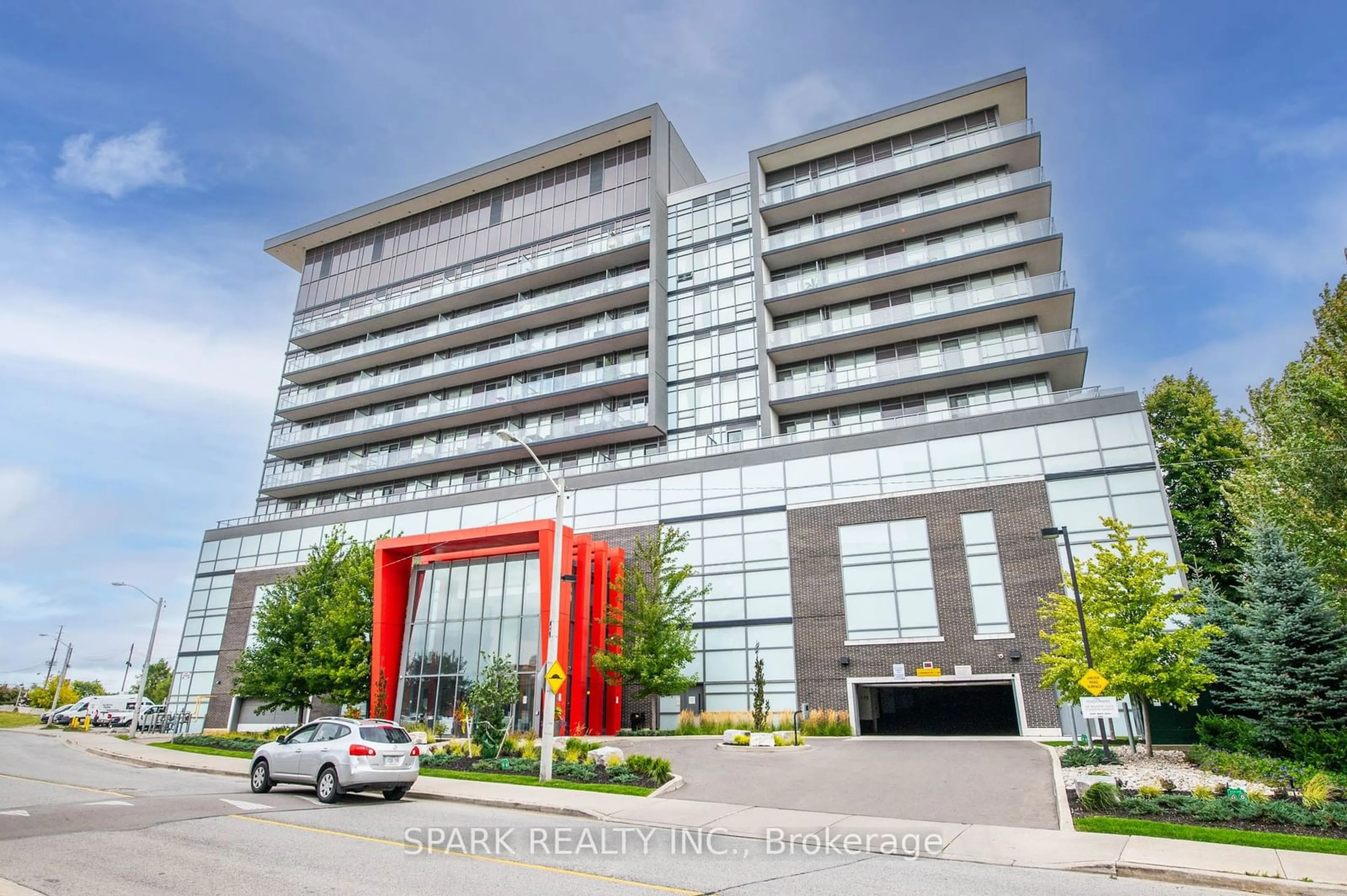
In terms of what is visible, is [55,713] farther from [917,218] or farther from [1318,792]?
[1318,792]

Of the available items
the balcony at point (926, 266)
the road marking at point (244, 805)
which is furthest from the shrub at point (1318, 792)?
the balcony at point (926, 266)

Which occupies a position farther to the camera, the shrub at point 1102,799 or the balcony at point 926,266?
the balcony at point 926,266

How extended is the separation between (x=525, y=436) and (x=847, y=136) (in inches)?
1002

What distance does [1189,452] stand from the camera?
38.7 metres

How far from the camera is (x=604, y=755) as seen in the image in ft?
62.1

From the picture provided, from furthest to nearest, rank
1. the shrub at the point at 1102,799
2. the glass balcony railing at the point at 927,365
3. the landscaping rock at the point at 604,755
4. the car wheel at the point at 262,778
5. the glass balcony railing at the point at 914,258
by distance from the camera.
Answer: the glass balcony railing at the point at 914,258
the glass balcony railing at the point at 927,365
the landscaping rock at the point at 604,755
the car wheel at the point at 262,778
the shrub at the point at 1102,799

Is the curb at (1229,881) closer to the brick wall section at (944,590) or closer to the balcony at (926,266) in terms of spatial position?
the brick wall section at (944,590)

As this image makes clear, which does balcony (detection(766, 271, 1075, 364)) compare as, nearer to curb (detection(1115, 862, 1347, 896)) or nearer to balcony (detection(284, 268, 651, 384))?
balcony (detection(284, 268, 651, 384))

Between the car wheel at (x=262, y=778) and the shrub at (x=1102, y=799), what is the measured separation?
16.5 m

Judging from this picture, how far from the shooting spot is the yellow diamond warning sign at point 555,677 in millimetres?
17812

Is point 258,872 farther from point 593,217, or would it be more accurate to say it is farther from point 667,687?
point 593,217

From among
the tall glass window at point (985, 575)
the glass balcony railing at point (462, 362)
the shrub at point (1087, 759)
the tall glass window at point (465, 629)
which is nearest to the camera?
the shrub at point (1087, 759)

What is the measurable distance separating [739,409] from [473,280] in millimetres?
21685

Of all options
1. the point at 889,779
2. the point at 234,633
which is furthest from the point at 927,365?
the point at 234,633
